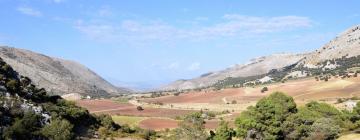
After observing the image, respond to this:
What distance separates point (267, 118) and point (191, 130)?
12.2m

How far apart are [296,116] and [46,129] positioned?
3312 cm

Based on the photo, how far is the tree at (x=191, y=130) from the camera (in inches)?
2623

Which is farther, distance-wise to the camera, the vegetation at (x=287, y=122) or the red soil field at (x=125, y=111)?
the red soil field at (x=125, y=111)

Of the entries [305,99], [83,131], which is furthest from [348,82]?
[83,131]

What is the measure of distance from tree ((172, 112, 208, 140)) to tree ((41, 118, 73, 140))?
13.4 metres

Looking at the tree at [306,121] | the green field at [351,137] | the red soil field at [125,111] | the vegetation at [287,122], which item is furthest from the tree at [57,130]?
the red soil field at [125,111]

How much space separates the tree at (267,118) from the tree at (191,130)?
7.35 metres

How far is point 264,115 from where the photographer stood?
240 feet

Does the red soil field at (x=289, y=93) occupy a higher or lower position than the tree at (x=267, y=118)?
higher

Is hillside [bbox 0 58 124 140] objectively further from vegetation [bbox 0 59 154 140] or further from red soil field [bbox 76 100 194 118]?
red soil field [bbox 76 100 194 118]

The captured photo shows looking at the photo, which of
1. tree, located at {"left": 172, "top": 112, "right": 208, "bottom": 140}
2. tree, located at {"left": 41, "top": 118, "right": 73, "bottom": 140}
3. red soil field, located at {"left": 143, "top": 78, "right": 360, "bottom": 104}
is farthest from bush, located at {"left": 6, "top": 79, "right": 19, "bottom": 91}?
red soil field, located at {"left": 143, "top": 78, "right": 360, "bottom": 104}

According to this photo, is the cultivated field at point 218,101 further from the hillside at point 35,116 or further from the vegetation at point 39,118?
the hillside at point 35,116

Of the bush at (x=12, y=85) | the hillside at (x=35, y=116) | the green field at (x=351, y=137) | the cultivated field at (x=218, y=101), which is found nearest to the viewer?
the hillside at (x=35, y=116)

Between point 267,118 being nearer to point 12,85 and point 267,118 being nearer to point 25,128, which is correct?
point 25,128
